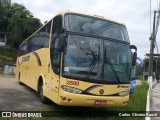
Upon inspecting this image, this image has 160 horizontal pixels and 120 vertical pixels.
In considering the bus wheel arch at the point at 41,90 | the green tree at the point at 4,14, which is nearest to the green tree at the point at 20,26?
the green tree at the point at 4,14

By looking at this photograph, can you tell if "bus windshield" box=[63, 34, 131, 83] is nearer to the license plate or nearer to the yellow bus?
the yellow bus

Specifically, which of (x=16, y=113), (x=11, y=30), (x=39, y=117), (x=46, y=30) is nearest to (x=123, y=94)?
(x=39, y=117)

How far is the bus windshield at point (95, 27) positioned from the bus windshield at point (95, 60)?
29cm

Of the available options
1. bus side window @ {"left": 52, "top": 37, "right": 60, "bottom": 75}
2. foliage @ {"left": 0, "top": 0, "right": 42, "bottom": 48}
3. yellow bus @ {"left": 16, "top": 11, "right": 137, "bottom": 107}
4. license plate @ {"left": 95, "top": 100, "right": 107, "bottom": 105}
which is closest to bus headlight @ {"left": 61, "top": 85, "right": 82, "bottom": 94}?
yellow bus @ {"left": 16, "top": 11, "right": 137, "bottom": 107}

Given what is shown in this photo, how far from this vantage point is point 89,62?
886 cm

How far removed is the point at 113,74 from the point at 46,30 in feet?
13.4

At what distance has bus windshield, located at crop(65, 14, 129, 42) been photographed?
9.28 metres

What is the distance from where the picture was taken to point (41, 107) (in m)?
10.3

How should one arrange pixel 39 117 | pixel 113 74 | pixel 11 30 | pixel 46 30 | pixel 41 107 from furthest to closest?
pixel 11 30, pixel 46 30, pixel 41 107, pixel 113 74, pixel 39 117

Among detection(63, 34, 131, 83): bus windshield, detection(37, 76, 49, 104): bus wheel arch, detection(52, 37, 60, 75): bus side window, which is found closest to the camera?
detection(63, 34, 131, 83): bus windshield

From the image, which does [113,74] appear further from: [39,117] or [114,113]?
[39,117]

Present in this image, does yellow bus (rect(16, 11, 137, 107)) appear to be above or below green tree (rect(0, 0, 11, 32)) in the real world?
below

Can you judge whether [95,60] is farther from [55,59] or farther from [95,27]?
[55,59]

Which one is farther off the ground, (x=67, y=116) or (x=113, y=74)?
(x=113, y=74)
